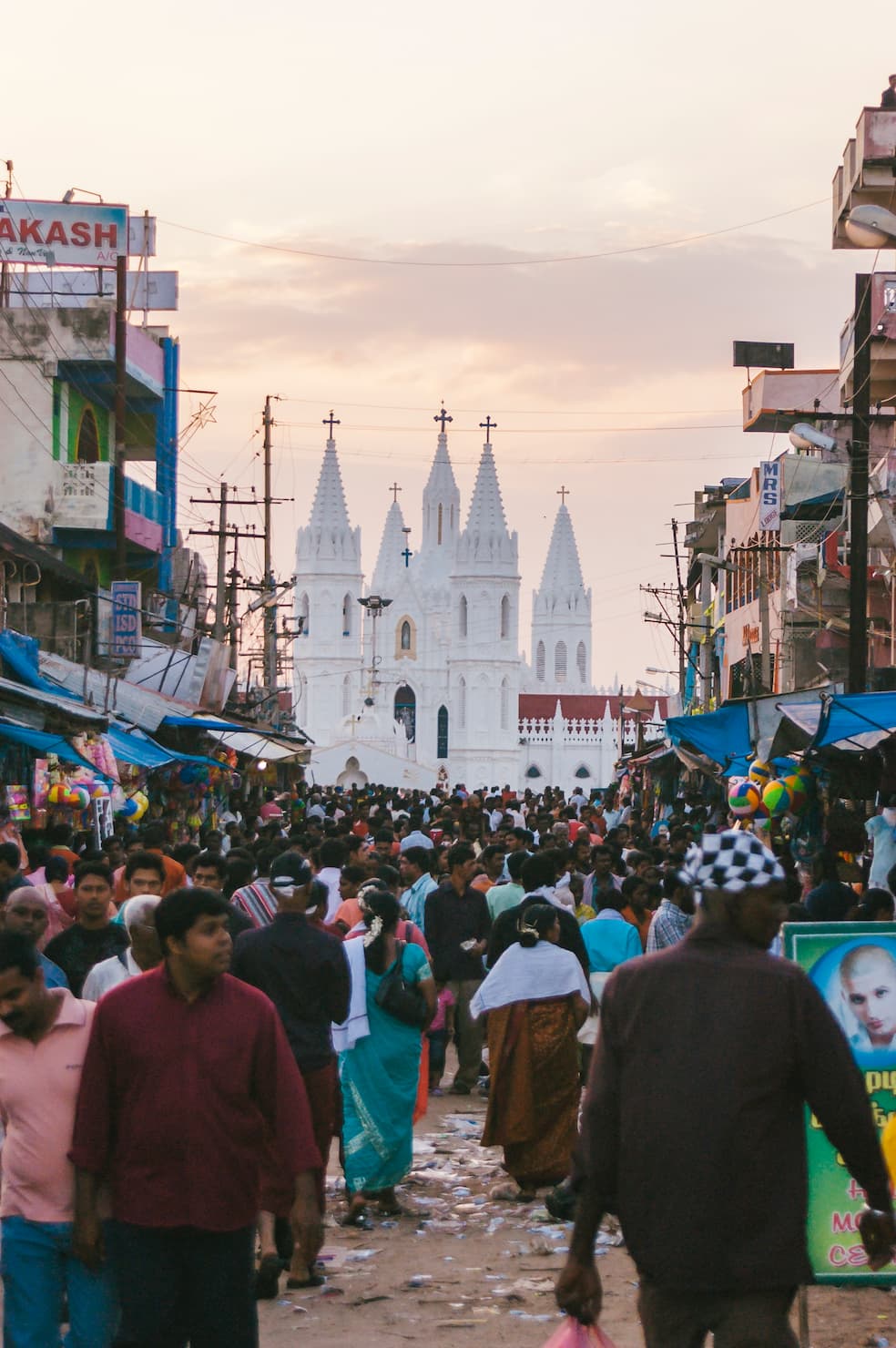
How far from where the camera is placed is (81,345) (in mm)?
29781

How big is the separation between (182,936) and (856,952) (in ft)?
9.07

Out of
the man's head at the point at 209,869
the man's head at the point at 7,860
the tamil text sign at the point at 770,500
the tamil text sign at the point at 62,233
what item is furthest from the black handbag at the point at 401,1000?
the tamil text sign at the point at 770,500

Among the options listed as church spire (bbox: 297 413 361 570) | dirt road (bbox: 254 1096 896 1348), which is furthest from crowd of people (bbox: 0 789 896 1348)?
church spire (bbox: 297 413 361 570)

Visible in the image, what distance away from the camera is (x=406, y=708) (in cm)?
12162

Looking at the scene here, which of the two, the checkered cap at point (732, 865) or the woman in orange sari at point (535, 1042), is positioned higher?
the checkered cap at point (732, 865)

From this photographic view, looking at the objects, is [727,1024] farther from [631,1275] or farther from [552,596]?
[552,596]

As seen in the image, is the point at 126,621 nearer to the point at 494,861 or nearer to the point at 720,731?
the point at 720,731

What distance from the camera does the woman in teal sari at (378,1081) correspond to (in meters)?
8.73

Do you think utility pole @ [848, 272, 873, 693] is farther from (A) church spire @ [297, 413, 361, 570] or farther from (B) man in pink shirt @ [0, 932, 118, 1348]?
(A) church spire @ [297, 413, 361, 570]

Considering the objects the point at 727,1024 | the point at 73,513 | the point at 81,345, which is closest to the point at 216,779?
the point at 73,513

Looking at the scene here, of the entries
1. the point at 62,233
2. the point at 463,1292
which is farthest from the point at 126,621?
the point at 463,1292

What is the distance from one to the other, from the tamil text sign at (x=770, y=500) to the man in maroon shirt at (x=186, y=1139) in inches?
1218

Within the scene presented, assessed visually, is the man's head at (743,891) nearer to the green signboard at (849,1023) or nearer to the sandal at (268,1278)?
the green signboard at (849,1023)

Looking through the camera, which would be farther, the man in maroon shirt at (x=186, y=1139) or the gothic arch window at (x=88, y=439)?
the gothic arch window at (x=88, y=439)
